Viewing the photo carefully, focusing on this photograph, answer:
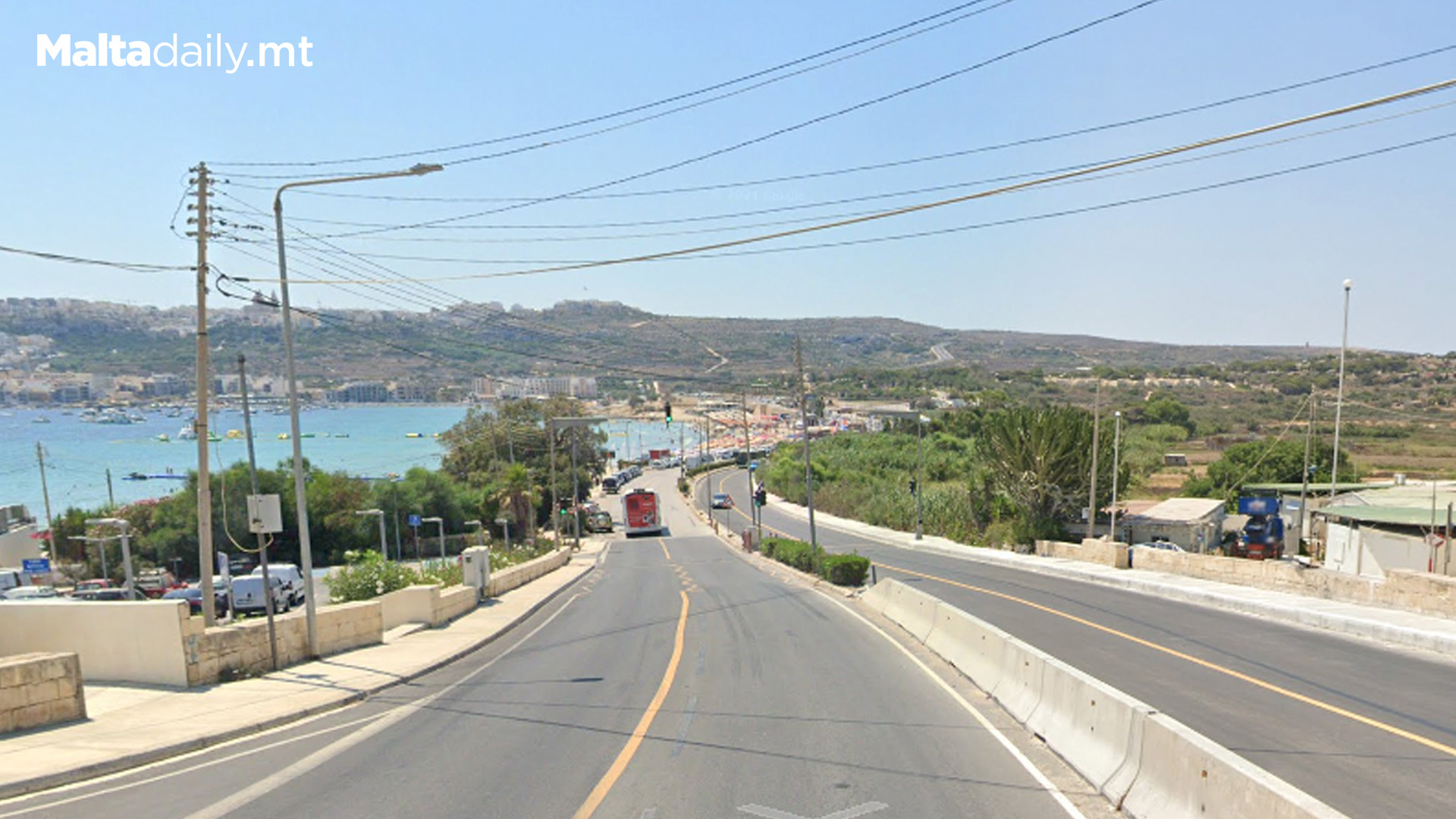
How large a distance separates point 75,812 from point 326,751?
285cm

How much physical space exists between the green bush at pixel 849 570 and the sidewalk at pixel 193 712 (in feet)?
51.1

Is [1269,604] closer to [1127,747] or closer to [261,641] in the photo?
[1127,747]

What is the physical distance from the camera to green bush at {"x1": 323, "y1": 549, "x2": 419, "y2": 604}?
83.4 ft

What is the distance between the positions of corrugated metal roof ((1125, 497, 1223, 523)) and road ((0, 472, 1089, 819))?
35719 mm

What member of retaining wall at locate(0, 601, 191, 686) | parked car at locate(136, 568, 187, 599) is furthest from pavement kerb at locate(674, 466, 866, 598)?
parked car at locate(136, 568, 187, 599)

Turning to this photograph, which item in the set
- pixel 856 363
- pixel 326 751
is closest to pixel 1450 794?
pixel 326 751

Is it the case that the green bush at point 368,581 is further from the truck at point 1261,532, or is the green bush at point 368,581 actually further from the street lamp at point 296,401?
the truck at point 1261,532

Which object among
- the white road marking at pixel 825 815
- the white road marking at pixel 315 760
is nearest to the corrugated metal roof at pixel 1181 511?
the white road marking at pixel 315 760

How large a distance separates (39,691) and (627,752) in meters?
7.40

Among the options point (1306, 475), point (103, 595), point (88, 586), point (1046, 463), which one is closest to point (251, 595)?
point (103, 595)

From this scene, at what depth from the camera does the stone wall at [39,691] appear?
11.6 meters

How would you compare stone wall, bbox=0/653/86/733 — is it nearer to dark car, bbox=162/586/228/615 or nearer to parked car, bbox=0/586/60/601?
dark car, bbox=162/586/228/615

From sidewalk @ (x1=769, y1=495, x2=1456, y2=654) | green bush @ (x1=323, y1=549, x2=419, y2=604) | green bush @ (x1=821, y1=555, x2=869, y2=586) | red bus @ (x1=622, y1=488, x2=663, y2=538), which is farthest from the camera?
red bus @ (x1=622, y1=488, x2=663, y2=538)

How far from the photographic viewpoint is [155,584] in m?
46.0
